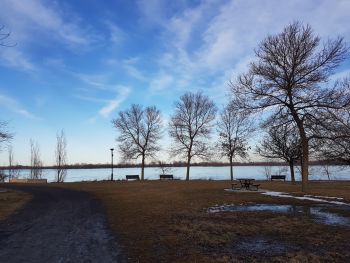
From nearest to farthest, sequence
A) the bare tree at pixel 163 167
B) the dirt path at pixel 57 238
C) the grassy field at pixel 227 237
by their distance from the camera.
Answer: the grassy field at pixel 227 237 < the dirt path at pixel 57 238 < the bare tree at pixel 163 167

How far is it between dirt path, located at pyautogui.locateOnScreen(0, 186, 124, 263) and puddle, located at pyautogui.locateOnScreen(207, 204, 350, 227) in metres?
5.43

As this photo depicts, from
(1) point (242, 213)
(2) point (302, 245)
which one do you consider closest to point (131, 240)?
(2) point (302, 245)

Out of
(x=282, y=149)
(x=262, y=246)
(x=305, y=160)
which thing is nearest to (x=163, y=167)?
(x=282, y=149)

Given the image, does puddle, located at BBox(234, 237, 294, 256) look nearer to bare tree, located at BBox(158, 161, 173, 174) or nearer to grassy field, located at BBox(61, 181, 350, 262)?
grassy field, located at BBox(61, 181, 350, 262)

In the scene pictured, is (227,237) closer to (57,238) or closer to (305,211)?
(57,238)

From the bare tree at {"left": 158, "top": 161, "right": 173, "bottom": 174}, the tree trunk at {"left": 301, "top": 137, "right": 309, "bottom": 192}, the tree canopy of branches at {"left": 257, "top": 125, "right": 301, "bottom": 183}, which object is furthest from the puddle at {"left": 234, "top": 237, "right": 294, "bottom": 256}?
the bare tree at {"left": 158, "top": 161, "right": 173, "bottom": 174}

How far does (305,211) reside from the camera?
48.9 ft

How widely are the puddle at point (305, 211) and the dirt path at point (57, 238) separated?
5429mm

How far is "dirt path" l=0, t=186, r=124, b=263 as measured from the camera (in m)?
7.94

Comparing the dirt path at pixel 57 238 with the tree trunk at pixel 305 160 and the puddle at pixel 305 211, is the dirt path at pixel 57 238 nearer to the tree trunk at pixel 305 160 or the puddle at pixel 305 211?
the puddle at pixel 305 211

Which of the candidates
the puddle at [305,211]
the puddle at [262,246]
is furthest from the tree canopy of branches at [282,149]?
the puddle at [262,246]

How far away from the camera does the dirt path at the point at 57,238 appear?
794 cm

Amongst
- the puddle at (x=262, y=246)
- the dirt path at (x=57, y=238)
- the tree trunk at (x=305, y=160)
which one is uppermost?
the tree trunk at (x=305, y=160)

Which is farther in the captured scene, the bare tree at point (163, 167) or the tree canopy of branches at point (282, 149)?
the bare tree at point (163, 167)
